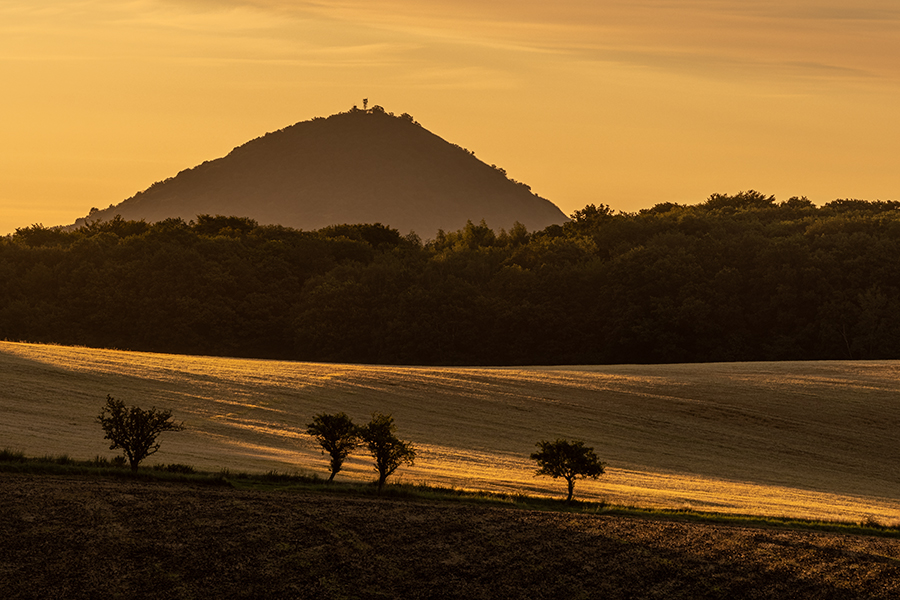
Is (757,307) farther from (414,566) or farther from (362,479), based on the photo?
(414,566)

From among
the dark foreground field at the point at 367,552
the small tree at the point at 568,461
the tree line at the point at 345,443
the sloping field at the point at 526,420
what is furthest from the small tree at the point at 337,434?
the small tree at the point at 568,461

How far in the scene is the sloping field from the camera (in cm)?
2625

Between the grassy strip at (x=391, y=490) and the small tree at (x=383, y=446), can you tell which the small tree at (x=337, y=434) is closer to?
the small tree at (x=383, y=446)

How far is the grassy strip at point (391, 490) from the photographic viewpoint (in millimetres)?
21234

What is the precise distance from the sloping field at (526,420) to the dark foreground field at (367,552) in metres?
4.58

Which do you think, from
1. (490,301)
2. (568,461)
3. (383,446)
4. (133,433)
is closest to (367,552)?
(383,446)

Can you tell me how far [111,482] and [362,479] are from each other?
21.5 feet

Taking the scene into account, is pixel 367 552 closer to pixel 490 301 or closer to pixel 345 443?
pixel 345 443

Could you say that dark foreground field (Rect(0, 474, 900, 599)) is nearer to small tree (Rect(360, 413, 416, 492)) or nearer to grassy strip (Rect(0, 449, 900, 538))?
grassy strip (Rect(0, 449, 900, 538))

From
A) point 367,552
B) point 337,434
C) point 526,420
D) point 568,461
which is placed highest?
point 526,420

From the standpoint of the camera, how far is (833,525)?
71.1ft

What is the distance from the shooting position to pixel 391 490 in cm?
2225

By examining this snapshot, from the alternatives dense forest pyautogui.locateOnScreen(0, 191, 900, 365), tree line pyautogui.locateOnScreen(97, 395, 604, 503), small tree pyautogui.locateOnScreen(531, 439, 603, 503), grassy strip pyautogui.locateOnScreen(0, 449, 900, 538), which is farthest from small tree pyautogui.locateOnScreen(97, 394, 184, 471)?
dense forest pyautogui.locateOnScreen(0, 191, 900, 365)

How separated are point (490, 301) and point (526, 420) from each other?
4425 centimetres
